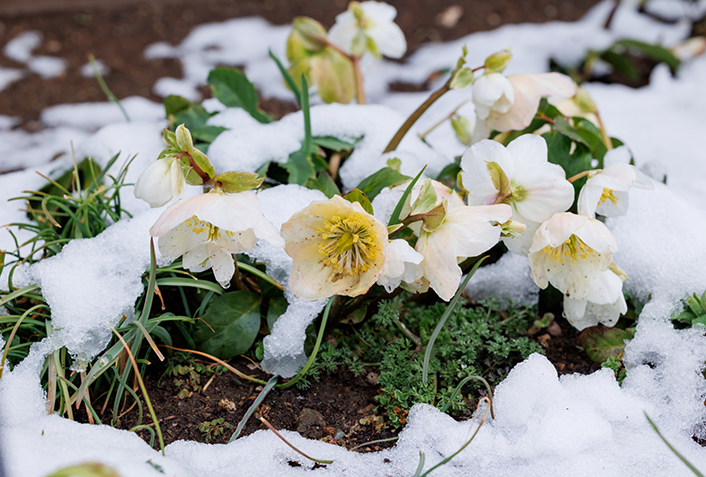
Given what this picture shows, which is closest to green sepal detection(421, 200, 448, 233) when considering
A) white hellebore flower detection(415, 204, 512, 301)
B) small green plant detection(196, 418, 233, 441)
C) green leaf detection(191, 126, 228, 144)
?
white hellebore flower detection(415, 204, 512, 301)

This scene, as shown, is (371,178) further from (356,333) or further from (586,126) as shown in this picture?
(586,126)

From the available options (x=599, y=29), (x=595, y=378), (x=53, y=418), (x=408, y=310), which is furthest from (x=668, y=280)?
(x=599, y=29)

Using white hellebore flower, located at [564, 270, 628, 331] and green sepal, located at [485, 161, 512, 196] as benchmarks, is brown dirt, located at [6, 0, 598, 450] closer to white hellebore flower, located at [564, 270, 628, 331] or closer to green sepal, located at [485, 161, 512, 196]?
white hellebore flower, located at [564, 270, 628, 331]

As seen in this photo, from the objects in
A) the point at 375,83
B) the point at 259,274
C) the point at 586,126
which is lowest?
the point at 375,83

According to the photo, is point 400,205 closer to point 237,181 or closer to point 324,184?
point 237,181

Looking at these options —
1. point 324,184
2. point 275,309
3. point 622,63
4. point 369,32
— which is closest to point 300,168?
point 324,184

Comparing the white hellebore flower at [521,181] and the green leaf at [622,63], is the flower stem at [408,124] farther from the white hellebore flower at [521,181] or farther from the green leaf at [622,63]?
the green leaf at [622,63]

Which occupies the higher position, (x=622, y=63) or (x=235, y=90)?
(x=235, y=90)
